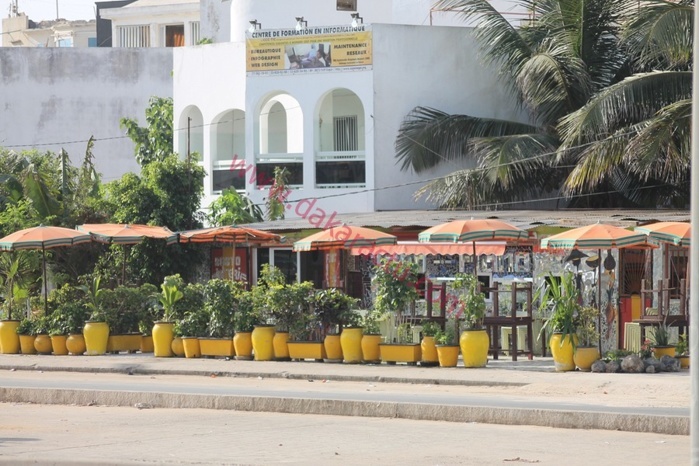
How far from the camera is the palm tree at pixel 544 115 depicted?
1084 inches

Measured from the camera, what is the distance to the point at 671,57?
2505cm

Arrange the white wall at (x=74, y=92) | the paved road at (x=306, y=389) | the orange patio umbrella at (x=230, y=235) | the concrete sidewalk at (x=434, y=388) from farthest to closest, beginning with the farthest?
the white wall at (x=74, y=92) → the orange patio umbrella at (x=230, y=235) → the paved road at (x=306, y=389) → the concrete sidewalk at (x=434, y=388)

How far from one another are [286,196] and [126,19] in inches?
1052

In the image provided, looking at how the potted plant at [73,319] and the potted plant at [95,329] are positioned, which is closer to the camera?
the potted plant at [95,329]

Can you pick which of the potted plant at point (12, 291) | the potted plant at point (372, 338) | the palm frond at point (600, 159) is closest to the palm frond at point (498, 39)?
the palm frond at point (600, 159)

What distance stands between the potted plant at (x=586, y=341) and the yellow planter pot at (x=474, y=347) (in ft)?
5.08

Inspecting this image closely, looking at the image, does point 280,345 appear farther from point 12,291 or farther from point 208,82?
point 208,82

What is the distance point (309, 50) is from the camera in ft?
106

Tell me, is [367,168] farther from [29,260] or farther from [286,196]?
[29,260]

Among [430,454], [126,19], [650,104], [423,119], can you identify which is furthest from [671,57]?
[126,19]

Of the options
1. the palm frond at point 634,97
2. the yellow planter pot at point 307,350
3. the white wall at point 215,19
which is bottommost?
the yellow planter pot at point 307,350

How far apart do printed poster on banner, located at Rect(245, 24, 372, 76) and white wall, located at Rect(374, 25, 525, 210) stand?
618 mm

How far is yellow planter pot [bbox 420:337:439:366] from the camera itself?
19.8m

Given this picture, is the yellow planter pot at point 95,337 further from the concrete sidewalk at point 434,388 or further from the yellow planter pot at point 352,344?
the yellow planter pot at point 352,344
